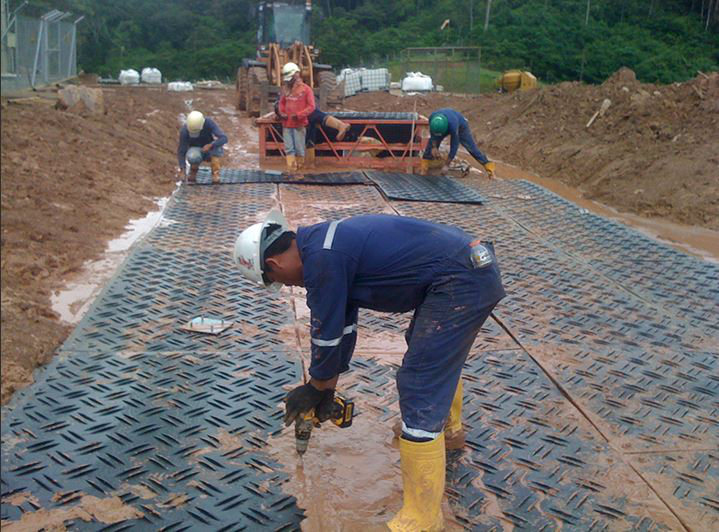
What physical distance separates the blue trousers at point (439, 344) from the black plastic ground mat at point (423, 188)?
627 centimetres

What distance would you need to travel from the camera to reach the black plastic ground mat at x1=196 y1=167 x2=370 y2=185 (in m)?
9.91

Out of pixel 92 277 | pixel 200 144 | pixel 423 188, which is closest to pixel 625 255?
pixel 423 188

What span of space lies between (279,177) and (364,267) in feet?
25.0

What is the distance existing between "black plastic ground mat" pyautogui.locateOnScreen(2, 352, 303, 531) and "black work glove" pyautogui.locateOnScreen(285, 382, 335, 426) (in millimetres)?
548

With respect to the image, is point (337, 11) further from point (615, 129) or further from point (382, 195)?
point (382, 195)

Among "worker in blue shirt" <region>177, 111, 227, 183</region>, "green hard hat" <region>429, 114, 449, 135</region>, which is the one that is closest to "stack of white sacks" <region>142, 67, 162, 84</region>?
"worker in blue shirt" <region>177, 111, 227, 183</region>

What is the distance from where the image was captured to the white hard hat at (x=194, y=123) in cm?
924

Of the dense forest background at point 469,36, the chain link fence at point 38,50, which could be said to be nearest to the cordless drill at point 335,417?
the chain link fence at point 38,50

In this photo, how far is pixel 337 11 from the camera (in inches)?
1956

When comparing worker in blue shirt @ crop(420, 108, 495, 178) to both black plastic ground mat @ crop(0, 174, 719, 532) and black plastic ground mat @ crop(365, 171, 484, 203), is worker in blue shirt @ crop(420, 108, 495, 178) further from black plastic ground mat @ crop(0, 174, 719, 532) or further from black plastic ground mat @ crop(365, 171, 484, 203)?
black plastic ground mat @ crop(0, 174, 719, 532)

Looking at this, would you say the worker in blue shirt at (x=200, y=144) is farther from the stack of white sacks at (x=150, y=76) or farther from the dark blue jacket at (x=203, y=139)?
the stack of white sacks at (x=150, y=76)

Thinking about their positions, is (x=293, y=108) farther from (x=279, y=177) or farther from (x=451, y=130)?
(x=451, y=130)

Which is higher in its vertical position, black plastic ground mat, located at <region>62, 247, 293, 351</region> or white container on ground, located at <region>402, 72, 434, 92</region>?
white container on ground, located at <region>402, 72, 434, 92</region>

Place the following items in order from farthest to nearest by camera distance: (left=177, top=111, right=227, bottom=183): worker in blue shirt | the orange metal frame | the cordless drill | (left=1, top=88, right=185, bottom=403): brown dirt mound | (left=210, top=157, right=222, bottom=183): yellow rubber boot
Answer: the orange metal frame
(left=210, top=157, right=222, bottom=183): yellow rubber boot
(left=177, top=111, right=227, bottom=183): worker in blue shirt
(left=1, top=88, right=185, bottom=403): brown dirt mound
the cordless drill
